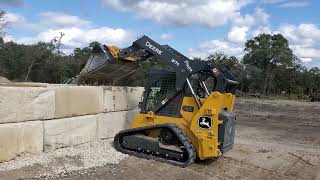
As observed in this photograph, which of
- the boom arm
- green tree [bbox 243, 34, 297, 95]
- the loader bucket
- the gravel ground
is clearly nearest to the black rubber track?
the gravel ground

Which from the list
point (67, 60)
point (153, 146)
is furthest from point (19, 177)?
point (67, 60)

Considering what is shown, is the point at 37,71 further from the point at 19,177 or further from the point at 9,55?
the point at 19,177

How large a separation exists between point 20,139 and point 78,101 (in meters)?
1.83

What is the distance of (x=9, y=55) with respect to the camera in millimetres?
45625

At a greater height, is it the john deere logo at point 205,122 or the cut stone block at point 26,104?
the cut stone block at point 26,104

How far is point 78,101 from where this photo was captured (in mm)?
9922

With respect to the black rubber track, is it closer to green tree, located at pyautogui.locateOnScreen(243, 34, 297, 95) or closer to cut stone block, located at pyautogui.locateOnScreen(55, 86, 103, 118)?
cut stone block, located at pyautogui.locateOnScreen(55, 86, 103, 118)

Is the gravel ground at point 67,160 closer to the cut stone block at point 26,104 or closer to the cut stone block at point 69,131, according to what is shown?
the cut stone block at point 69,131

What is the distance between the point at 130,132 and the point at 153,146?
0.79 m

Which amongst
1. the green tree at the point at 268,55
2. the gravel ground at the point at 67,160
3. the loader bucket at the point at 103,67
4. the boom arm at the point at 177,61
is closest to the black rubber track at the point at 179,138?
the gravel ground at the point at 67,160

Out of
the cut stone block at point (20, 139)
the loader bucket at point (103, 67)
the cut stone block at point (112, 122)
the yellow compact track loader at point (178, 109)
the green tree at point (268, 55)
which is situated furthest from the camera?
the green tree at point (268, 55)

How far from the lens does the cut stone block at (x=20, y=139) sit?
8.07 meters

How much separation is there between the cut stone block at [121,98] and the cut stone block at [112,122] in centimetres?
13

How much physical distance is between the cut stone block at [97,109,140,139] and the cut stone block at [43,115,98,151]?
9.9 inches
